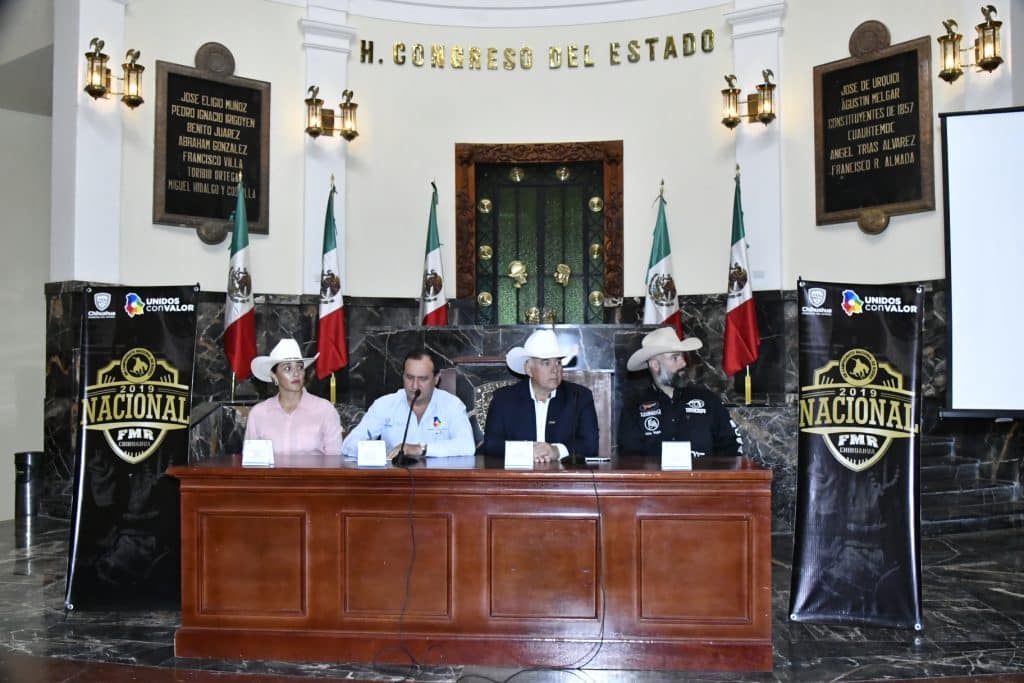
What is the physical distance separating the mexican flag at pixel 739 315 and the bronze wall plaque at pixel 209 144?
16.2 feet

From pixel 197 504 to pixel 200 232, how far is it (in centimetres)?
561

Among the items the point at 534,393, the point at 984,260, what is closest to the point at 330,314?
the point at 534,393

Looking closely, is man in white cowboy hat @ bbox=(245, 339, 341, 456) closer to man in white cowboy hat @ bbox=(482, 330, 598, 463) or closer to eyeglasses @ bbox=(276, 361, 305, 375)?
eyeglasses @ bbox=(276, 361, 305, 375)

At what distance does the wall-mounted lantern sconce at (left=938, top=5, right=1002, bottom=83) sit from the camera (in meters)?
8.02

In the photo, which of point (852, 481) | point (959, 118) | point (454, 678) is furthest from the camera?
point (959, 118)

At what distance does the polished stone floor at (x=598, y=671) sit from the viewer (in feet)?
13.2

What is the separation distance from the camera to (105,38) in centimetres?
874

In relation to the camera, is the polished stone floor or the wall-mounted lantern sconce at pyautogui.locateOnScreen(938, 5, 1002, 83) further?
the wall-mounted lantern sconce at pyautogui.locateOnScreen(938, 5, 1002, 83)

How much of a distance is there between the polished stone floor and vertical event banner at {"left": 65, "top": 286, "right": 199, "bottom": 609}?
0.19 m

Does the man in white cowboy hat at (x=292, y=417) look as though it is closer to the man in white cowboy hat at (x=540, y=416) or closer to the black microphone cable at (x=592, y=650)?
the man in white cowboy hat at (x=540, y=416)

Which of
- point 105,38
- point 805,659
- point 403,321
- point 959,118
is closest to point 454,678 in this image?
point 805,659

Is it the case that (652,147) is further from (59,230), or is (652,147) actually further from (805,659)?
(805,659)

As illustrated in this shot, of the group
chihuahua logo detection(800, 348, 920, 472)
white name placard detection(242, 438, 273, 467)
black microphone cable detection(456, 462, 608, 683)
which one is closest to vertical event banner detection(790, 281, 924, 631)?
chihuahua logo detection(800, 348, 920, 472)

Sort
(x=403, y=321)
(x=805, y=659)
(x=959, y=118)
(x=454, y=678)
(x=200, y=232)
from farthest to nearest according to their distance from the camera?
(x=403, y=321) < (x=200, y=232) < (x=959, y=118) < (x=805, y=659) < (x=454, y=678)
